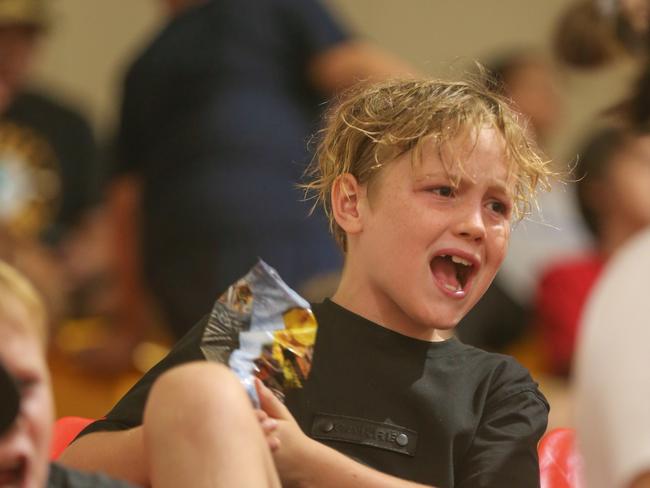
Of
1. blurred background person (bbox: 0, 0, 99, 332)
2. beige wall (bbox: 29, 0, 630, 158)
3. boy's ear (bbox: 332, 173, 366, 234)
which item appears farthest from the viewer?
beige wall (bbox: 29, 0, 630, 158)

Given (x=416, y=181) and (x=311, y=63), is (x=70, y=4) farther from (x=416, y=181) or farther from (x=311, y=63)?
(x=416, y=181)

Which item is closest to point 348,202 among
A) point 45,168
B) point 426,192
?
point 426,192

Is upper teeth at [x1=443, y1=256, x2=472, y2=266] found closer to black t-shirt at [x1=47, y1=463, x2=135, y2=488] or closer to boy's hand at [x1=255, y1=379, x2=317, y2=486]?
boy's hand at [x1=255, y1=379, x2=317, y2=486]

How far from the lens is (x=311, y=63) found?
239 centimetres

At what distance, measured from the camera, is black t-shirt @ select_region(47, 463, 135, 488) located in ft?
3.45

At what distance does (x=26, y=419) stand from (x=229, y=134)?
141 centimetres

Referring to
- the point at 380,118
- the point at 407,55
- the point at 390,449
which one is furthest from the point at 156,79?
the point at 407,55

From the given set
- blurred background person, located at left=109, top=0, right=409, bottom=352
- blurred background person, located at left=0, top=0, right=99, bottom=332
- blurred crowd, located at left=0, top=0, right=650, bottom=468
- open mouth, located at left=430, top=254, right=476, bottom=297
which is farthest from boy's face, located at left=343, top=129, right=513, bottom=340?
blurred background person, located at left=0, top=0, right=99, bottom=332

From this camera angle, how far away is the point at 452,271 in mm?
1255

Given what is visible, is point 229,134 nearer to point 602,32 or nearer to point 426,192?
point 602,32

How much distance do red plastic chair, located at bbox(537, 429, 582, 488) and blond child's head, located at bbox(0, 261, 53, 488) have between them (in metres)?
0.56

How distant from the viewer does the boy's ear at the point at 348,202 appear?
1.31 m

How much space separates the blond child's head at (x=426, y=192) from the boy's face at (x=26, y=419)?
386mm

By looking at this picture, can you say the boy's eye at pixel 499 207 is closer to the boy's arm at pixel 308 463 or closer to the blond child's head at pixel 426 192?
the blond child's head at pixel 426 192
